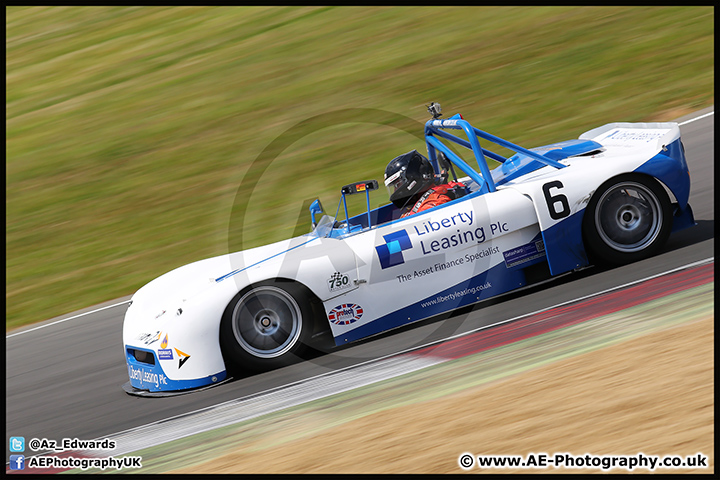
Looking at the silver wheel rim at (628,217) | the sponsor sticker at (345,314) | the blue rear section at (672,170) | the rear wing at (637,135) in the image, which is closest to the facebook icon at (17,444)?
the sponsor sticker at (345,314)

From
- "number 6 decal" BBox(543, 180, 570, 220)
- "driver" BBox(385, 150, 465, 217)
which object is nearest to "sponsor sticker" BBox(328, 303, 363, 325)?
"driver" BBox(385, 150, 465, 217)

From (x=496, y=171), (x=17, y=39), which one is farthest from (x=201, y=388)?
(x=17, y=39)

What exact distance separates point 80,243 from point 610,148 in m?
7.86

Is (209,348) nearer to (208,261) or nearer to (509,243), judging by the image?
(208,261)

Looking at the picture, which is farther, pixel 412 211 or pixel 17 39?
pixel 17 39

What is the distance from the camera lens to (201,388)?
19.1 feet

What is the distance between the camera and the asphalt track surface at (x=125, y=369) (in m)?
5.74

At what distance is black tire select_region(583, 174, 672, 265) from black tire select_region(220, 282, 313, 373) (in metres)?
2.59

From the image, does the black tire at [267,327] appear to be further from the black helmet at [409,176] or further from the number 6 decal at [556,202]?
the number 6 decal at [556,202]

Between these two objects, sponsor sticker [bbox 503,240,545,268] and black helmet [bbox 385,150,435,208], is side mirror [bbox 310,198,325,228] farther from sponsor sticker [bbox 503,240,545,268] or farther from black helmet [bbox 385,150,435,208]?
sponsor sticker [bbox 503,240,545,268]

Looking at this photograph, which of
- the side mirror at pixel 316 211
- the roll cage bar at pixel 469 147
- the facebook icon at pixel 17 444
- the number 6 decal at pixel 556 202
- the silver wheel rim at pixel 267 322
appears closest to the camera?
the facebook icon at pixel 17 444
